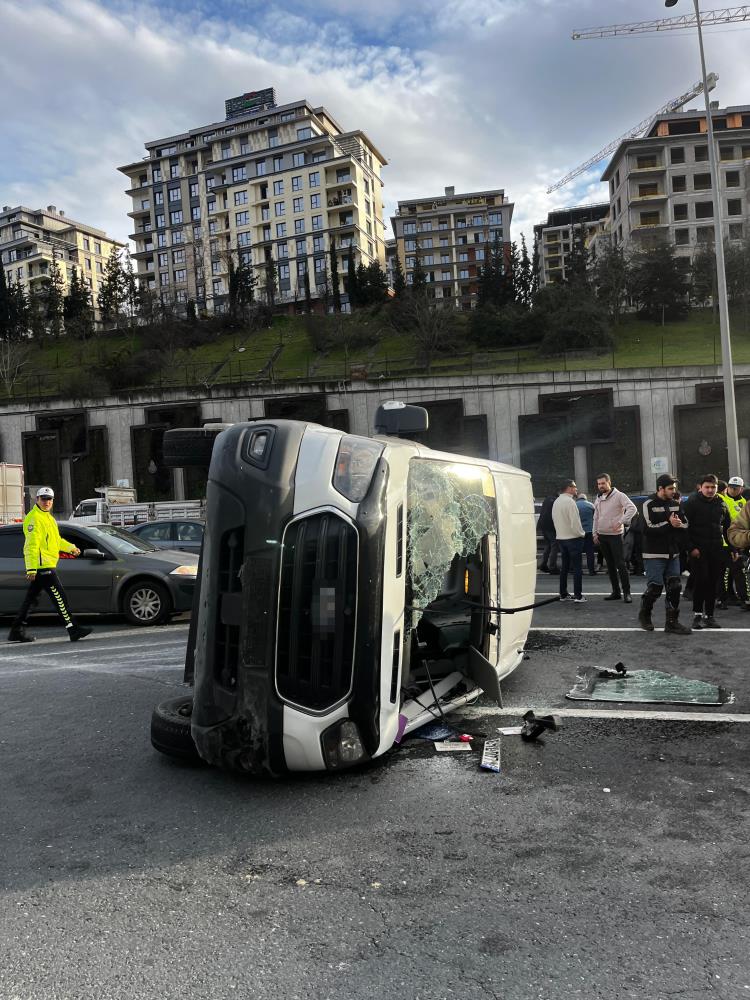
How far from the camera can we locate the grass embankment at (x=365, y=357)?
4538cm

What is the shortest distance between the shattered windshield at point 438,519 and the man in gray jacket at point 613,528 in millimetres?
5837

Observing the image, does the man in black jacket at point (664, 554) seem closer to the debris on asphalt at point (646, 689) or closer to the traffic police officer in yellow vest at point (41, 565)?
the debris on asphalt at point (646, 689)

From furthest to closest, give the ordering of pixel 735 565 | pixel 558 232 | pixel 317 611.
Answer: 1. pixel 558 232
2. pixel 735 565
3. pixel 317 611

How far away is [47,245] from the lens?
11662 centimetres

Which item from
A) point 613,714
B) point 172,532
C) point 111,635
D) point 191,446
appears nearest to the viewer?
point 191,446

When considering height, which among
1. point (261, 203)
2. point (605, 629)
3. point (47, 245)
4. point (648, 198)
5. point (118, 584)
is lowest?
point (605, 629)

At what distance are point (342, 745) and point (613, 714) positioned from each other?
2.27m

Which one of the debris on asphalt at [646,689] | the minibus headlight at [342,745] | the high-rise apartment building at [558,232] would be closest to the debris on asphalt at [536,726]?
the debris on asphalt at [646,689]

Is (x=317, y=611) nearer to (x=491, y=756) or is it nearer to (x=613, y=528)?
(x=491, y=756)

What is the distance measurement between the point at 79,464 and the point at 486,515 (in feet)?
125

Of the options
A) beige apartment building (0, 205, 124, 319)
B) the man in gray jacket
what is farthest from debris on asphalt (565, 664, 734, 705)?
beige apartment building (0, 205, 124, 319)

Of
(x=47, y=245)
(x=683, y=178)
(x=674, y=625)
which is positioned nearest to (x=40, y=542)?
(x=674, y=625)

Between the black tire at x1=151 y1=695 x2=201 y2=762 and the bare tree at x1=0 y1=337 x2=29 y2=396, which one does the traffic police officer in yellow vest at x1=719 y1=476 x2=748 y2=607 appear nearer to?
the black tire at x1=151 y1=695 x2=201 y2=762

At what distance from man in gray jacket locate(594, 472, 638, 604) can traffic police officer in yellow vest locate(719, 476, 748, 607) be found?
49.1 inches
